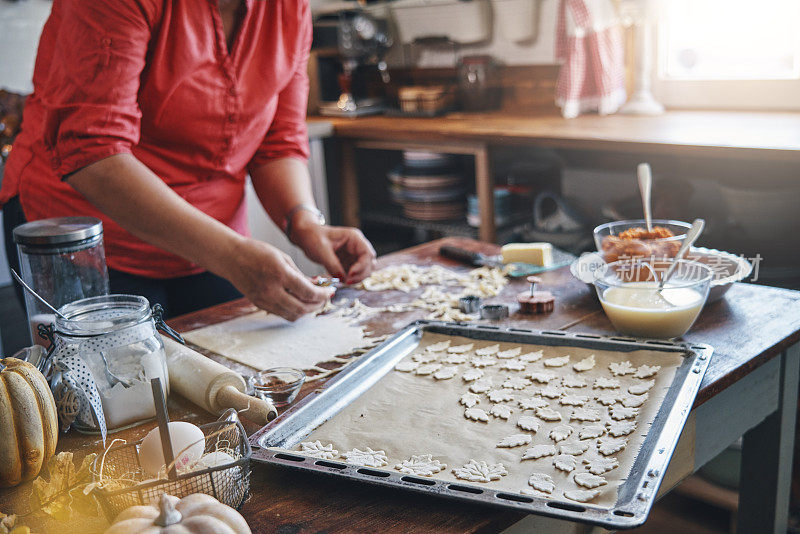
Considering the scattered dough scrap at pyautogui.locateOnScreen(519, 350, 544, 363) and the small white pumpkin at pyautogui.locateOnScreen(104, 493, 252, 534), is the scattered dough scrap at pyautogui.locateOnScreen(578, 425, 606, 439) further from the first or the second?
the small white pumpkin at pyautogui.locateOnScreen(104, 493, 252, 534)

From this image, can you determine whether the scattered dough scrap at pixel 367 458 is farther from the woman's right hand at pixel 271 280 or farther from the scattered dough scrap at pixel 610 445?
the woman's right hand at pixel 271 280

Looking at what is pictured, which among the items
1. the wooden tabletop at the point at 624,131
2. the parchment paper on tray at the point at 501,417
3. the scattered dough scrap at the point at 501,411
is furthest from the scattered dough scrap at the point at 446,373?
the wooden tabletop at the point at 624,131

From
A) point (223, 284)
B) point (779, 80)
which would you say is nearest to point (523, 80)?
point (779, 80)

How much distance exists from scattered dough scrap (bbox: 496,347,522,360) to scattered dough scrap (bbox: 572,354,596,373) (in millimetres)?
90

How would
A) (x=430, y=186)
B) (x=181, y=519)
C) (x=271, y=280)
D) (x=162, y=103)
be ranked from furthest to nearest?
(x=430, y=186), (x=162, y=103), (x=271, y=280), (x=181, y=519)

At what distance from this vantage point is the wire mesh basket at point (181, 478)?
0.69 meters

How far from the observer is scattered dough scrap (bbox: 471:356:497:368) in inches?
42.2

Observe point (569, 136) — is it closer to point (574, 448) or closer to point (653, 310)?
point (653, 310)

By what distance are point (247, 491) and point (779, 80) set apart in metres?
2.45

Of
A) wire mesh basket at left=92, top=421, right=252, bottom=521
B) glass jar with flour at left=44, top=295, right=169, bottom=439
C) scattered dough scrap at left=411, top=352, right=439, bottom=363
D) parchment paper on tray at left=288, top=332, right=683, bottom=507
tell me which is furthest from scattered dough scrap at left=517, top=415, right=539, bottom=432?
glass jar with flour at left=44, top=295, right=169, bottom=439

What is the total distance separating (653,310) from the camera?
1.11 metres

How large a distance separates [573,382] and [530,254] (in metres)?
0.57

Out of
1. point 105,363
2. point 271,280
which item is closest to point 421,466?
point 105,363

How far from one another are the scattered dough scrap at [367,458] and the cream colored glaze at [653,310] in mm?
475
